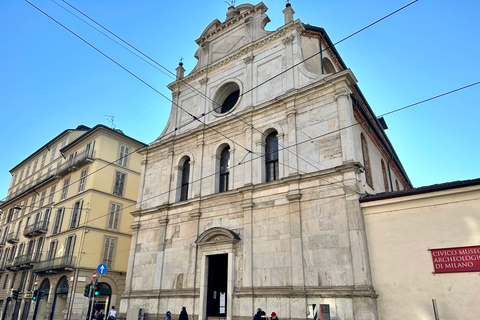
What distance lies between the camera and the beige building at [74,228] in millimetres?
26000

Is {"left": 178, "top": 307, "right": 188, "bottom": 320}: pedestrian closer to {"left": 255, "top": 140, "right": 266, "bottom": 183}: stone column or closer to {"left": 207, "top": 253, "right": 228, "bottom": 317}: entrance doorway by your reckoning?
{"left": 207, "top": 253, "right": 228, "bottom": 317}: entrance doorway

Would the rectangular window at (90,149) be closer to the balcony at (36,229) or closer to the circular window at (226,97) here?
the balcony at (36,229)

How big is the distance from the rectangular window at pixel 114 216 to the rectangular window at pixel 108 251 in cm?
106

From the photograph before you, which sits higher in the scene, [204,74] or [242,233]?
[204,74]

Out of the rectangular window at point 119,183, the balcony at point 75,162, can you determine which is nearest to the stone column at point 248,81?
the rectangular window at point 119,183

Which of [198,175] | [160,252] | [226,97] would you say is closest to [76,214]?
[160,252]

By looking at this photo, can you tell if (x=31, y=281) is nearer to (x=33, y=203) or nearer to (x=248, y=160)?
(x=33, y=203)

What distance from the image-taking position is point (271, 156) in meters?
16.2

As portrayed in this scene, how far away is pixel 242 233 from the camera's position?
1520 cm

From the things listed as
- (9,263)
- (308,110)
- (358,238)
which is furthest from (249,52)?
(9,263)

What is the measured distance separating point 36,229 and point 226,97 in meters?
22.9

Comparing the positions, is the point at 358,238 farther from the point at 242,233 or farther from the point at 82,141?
the point at 82,141

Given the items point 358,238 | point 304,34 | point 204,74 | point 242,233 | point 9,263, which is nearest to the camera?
point 358,238

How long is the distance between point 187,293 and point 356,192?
889cm
